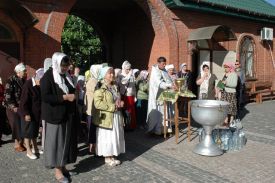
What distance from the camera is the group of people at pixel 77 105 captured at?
5.11 meters

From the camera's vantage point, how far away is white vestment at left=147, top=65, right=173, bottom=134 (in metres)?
7.95

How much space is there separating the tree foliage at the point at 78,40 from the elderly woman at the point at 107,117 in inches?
614

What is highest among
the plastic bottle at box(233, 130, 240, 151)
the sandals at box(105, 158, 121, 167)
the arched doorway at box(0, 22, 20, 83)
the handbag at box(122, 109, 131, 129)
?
the arched doorway at box(0, 22, 20, 83)

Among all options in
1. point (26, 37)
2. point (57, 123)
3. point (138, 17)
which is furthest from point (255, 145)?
point (138, 17)

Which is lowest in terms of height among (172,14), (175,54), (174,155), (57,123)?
(174,155)

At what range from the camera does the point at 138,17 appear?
45.1 feet

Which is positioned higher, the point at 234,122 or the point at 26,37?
the point at 26,37

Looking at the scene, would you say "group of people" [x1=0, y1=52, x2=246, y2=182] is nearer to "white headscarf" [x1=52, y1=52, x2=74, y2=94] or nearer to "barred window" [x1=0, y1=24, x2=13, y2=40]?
"white headscarf" [x1=52, y1=52, x2=74, y2=94]

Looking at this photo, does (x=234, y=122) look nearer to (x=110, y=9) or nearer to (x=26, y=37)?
(x=26, y=37)

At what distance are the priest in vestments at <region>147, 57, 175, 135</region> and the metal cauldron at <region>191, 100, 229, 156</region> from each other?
1.28 meters

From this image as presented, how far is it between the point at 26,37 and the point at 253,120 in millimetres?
6929

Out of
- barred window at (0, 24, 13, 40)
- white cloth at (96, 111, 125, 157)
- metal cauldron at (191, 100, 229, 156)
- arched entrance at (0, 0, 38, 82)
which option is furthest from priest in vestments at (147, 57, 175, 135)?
barred window at (0, 24, 13, 40)

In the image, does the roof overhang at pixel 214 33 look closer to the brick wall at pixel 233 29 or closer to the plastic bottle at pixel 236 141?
the brick wall at pixel 233 29

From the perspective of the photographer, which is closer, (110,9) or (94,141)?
(94,141)
